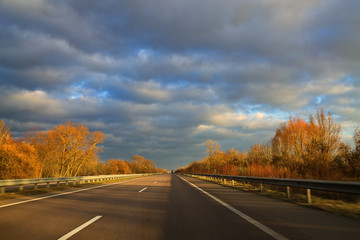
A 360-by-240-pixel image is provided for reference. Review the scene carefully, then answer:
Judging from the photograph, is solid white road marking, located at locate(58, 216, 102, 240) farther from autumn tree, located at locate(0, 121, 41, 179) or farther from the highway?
autumn tree, located at locate(0, 121, 41, 179)

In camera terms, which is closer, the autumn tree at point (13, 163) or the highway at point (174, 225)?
the highway at point (174, 225)

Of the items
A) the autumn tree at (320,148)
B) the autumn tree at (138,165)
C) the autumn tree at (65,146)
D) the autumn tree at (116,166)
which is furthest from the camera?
the autumn tree at (138,165)

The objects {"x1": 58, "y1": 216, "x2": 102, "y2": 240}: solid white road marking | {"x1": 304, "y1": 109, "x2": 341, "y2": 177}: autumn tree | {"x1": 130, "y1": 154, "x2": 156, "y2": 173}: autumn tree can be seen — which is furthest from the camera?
{"x1": 130, "y1": 154, "x2": 156, "y2": 173}: autumn tree

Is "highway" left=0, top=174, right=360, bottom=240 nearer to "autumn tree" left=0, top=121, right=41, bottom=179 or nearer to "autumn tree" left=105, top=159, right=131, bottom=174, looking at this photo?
"autumn tree" left=0, top=121, right=41, bottom=179

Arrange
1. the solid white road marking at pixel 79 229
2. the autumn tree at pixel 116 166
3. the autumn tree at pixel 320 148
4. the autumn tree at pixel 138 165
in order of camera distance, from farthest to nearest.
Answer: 1. the autumn tree at pixel 138 165
2. the autumn tree at pixel 116 166
3. the autumn tree at pixel 320 148
4. the solid white road marking at pixel 79 229

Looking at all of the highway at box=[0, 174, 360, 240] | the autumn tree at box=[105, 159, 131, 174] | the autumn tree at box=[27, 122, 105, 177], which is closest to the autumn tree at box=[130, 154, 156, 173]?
the autumn tree at box=[105, 159, 131, 174]

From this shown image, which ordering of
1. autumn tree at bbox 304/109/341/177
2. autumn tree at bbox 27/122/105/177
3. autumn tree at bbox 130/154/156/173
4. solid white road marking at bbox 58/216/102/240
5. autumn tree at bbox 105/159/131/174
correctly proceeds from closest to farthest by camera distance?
solid white road marking at bbox 58/216/102/240 < autumn tree at bbox 304/109/341/177 < autumn tree at bbox 27/122/105/177 < autumn tree at bbox 105/159/131/174 < autumn tree at bbox 130/154/156/173

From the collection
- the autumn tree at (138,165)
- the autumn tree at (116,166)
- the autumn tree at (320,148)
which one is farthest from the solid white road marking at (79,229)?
the autumn tree at (138,165)

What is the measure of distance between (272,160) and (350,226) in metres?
25.1

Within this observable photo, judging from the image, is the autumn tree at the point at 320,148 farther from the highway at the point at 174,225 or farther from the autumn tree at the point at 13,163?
the autumn tree at the point at 13,163

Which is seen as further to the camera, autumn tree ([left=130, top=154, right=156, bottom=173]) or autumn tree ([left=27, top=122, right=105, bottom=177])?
autumn tree ([left=130, top=154, right=156, bottom=173])

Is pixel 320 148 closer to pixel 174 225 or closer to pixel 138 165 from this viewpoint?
pixel 174 225

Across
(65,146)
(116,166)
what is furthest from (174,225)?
(116,166)

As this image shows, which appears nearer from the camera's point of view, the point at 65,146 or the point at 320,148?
the point at 320,148
